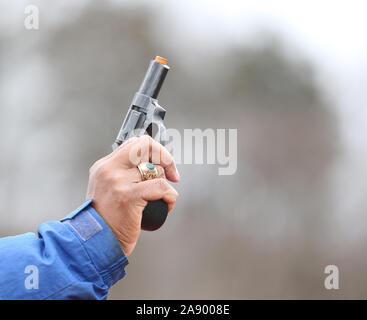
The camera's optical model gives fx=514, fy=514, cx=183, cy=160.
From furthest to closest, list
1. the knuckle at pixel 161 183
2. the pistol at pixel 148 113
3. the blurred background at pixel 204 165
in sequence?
the blurred background at pixel 204 165 → the pistol at pixel 148 113 → the knuckle at pixel 161 183

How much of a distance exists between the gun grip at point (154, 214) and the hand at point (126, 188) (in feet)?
0.04

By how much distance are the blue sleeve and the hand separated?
0.07 feet

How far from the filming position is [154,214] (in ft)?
3.11

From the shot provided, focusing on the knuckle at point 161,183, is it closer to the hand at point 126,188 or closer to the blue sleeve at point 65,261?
the hand at point 126,188

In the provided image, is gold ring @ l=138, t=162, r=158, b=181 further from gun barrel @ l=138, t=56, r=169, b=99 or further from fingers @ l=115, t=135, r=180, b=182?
gun barrel @ l=138, t=56, r=169, b=99

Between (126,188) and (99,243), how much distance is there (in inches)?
4.2

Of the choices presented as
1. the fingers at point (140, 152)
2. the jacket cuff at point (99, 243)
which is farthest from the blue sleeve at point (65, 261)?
the fingers at point (140, 152)

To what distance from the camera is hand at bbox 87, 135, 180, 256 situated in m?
0.91

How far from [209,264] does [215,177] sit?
2.87 feet

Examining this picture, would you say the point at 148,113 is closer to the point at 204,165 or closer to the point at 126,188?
the point at 126,188

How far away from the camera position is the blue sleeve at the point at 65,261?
83cm

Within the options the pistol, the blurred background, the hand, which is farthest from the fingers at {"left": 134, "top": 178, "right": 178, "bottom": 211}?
the blurred background

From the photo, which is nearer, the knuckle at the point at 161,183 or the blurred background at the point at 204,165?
the knuckle at the point at 161,183
